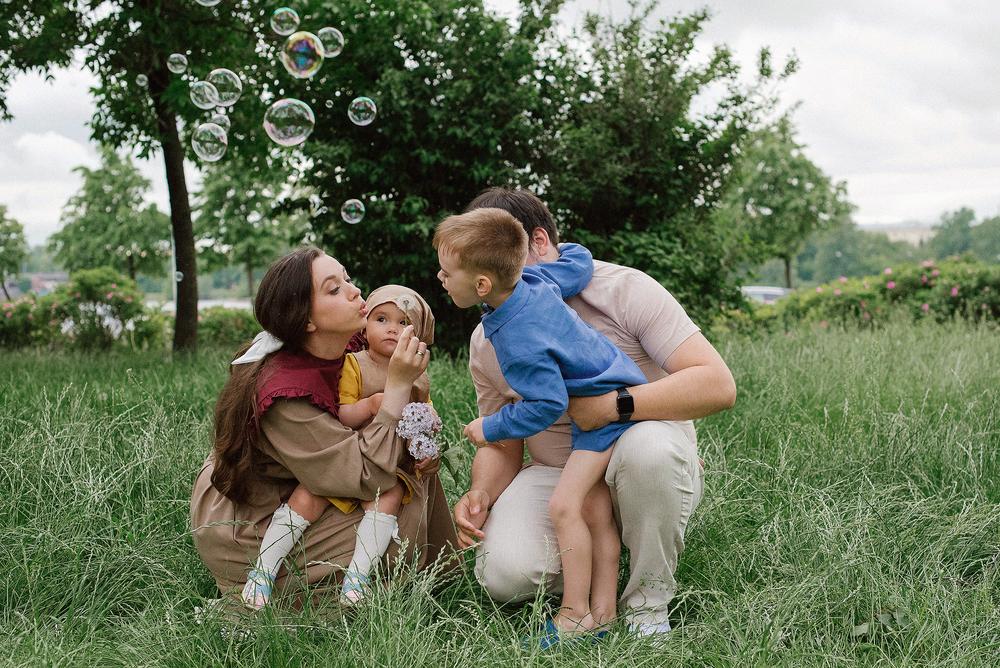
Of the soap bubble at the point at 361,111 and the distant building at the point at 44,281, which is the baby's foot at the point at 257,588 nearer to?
the soap bubble at the point at 361,111

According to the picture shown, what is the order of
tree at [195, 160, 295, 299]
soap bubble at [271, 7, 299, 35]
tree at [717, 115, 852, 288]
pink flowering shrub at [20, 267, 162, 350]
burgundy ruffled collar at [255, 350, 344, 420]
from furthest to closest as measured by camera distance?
tree at [717, 115, 852, 288] < tree at [195, 160, 295, 299] < pink flowering shrub at [20, 267, 162, 350] < soap bubble at [271, 7, 299, 35] < burgundy ruffled collar at [255, 350, 344, 420]

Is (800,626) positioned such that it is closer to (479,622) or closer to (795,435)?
(479,622)

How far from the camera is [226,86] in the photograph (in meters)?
5.46

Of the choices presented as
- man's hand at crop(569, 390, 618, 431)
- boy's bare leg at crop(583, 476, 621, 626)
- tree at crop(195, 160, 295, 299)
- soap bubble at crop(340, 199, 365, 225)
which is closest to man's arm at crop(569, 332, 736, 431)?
man's hand at crop(569, 390, 618, 431)

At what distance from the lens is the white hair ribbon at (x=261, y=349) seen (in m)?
2.46

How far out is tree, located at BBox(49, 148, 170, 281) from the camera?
77.8 feet

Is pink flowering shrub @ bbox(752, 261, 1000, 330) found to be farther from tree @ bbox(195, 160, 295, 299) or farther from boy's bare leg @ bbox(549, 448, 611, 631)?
tree @ bbox(195, 160, 295, 299)

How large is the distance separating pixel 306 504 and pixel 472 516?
0.51 meters

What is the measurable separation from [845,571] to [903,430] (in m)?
1.41

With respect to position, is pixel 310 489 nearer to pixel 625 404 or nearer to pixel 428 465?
pixel 428 465

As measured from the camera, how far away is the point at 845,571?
2.62 m

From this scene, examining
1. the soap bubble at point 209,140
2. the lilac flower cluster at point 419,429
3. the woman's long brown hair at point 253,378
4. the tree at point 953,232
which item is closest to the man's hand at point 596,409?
the lilac flower cluster at point 419,429

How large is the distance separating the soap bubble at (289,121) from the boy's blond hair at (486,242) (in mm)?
2861

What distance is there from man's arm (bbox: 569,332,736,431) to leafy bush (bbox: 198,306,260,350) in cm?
1202
